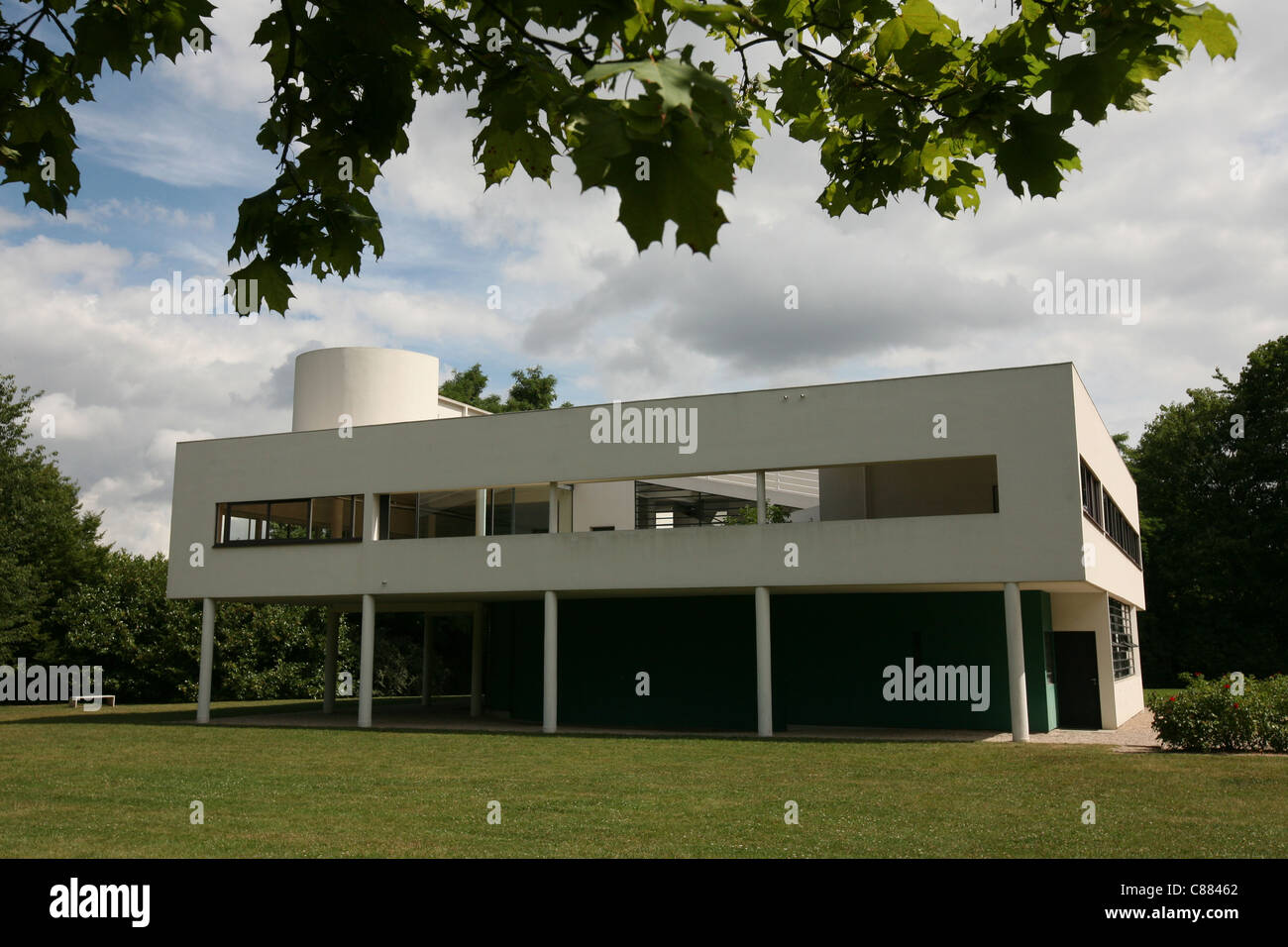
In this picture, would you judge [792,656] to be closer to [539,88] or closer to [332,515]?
Result: [332,515]

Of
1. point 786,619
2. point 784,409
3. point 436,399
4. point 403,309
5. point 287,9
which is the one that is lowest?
point 786,619

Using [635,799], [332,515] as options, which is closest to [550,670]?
[332,515]

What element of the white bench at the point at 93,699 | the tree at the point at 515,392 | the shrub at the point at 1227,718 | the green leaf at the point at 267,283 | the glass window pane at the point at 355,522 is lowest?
the white bench at the point at 93,699

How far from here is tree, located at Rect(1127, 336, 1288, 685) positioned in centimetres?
3866

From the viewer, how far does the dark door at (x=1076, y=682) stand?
22.6m

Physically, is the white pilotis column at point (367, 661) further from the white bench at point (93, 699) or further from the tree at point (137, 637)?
the tree at point (137, 637)

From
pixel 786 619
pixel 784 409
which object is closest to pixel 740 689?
pixel 786 619

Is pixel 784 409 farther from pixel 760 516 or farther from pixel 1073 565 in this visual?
pixel 1073 565

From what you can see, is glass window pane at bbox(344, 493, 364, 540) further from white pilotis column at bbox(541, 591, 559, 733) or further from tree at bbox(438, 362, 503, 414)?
tree at bbox(438, 362, 503, 414)

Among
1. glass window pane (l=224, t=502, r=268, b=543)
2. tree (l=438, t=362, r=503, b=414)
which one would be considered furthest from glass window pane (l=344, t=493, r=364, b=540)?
tree (l=438, t=362, r=503, b=414)

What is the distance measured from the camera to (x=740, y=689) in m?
22.5

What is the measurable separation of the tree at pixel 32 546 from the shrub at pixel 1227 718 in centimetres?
3351

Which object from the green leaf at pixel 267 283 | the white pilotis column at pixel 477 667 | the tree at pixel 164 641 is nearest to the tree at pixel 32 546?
the tree at pixel 164 641

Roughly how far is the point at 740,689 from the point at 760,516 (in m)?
4.28
